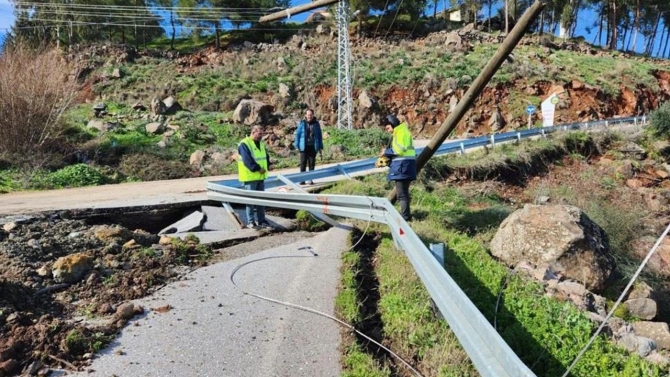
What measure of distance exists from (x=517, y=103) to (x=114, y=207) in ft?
85.2

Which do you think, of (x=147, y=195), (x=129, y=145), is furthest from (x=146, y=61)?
(x=147, y=195)

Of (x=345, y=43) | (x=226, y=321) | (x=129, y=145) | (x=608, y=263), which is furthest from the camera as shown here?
(x=345, y=43)

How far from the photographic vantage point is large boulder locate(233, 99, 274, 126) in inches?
960

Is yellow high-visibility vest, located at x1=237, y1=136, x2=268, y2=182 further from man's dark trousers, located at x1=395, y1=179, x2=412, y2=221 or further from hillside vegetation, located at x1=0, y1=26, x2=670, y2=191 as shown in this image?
hillside vegetation, located at x1=0, y1=26, x2=670, y2=191

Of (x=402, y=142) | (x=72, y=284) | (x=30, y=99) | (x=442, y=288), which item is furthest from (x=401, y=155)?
(x=30, y=99)

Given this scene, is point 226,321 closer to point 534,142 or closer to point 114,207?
point 114,207

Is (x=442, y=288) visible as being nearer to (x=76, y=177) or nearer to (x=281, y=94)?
(x=76, y=177)

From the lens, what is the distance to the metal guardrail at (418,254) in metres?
2.62

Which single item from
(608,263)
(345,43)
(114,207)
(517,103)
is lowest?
(608,263)

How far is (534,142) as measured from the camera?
55.8 feet

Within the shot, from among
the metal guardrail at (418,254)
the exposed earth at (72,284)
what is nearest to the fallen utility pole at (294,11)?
the metal guardrail at (418,254)

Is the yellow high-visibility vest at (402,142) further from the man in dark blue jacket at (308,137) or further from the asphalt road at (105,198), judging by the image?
the man in dark blue jacket at (308,137)

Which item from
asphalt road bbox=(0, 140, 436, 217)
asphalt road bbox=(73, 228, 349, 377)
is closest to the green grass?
asphalt road bbox=(73, 228, 349, 377)

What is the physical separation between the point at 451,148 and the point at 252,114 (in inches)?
489
